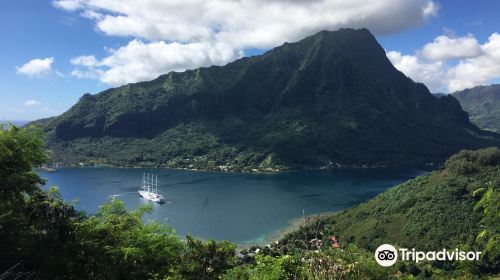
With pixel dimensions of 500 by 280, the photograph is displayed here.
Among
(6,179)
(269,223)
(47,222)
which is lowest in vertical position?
(269,223)

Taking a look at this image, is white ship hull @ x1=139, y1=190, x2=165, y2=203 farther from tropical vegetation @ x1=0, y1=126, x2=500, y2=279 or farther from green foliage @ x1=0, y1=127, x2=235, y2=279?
green foliage @ x1=0, y1=127, x2=235, y2=279

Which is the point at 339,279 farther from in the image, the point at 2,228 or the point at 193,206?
the point at 193,206

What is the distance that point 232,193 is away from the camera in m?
127

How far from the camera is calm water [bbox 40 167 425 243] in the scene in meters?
91.7

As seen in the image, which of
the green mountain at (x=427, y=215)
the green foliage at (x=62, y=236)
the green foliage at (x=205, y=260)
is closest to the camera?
the green foliage at (x=62, y=236)

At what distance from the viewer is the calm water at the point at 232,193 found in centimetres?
9169

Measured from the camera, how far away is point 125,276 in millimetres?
15188

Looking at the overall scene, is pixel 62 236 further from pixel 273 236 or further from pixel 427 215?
pixel 273 236

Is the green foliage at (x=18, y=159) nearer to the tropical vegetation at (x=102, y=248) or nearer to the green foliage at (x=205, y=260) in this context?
the tropical vegetation at (x=102, y=248)

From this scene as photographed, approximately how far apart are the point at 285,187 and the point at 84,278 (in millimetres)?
125038

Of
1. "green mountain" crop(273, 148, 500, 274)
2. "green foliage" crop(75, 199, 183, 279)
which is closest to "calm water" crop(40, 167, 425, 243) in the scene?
"green mountain" crop(273, 148, 500, 274)

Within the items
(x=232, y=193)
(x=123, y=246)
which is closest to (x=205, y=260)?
(x=123, y=246)

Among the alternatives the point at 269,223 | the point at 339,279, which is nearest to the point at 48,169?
the point at 269,223

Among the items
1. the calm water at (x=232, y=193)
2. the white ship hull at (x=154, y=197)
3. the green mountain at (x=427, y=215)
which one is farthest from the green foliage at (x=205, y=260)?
the white ship hull at (x=154, y=197)
